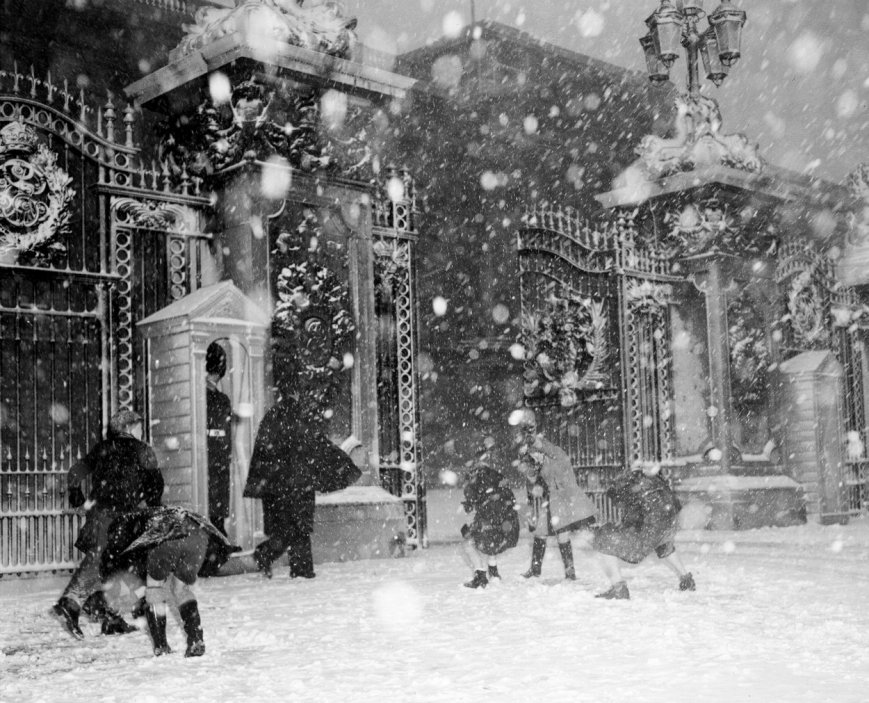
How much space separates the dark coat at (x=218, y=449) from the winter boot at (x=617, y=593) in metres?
3.64

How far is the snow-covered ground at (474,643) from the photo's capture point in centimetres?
495

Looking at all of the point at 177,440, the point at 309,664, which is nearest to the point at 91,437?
the point at 177,440

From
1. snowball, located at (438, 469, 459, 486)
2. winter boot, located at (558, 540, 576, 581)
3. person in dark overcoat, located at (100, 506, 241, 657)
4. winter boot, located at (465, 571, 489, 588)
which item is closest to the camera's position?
person in dark overcoat, located at (100, 506, 241, 657)

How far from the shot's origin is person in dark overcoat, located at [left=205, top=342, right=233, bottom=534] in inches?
392

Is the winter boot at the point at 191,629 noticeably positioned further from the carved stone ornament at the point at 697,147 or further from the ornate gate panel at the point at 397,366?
the carved stone ornament at the point at 697,147

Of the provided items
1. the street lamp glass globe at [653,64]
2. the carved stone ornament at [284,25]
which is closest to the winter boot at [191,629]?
the carved stone ornament at [284,25]

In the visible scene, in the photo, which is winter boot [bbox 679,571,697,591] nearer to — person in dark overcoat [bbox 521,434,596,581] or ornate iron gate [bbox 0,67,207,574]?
person in dark overcoat [bbox 521,434,596,581]

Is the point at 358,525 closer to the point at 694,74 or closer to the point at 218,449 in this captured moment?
the point at 218,449

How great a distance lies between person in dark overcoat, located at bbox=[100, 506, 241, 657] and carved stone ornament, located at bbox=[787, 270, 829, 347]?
437 inches

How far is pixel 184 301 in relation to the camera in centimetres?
988

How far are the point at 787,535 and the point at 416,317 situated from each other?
4.90m

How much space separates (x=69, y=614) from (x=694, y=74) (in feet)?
34.0

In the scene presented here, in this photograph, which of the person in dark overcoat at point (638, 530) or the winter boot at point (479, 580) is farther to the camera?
the winter boot at point (479, 580)

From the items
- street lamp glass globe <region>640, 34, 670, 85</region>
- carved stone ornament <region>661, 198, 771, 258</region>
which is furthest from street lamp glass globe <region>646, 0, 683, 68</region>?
carved stone ornament <region>661, 198, 771, 258</region>
